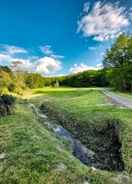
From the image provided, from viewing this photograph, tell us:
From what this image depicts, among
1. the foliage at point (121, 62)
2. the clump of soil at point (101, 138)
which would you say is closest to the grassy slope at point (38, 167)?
the clump of soil at point (101, 138)

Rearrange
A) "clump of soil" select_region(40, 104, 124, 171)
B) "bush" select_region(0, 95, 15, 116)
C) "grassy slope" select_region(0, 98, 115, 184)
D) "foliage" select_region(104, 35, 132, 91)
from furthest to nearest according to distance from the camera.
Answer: "foliage" select_region(104, 35, 132, 91) → "bush" select_region(0, 95, 15, 116) → "clump of soil" select_region(40, 104, 124, 171) → "grassy slope" select_region(0, 98, 115, 184)

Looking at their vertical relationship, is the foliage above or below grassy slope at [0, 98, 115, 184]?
above

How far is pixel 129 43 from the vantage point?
4041 cm

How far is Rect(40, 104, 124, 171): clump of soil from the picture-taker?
7.37 m

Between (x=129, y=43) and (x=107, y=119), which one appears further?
(x=129, y=43)

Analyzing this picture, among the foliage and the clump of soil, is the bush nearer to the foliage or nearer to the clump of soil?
the clump of soil

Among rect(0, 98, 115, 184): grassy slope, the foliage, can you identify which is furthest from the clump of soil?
the foliage

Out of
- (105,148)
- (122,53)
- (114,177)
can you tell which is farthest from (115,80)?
(114,177)

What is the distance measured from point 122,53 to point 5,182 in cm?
4030

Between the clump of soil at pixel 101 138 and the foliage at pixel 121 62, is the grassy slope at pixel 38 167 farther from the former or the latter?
the foliage at pixel 121 62

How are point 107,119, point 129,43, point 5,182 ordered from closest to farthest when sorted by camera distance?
point 5,182
point 107,119
point 129,43

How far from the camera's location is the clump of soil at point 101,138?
7.37 metres

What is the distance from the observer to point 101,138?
9.87 m

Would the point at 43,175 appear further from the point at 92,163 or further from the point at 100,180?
the point at 92,163
